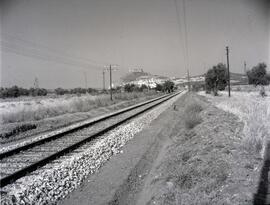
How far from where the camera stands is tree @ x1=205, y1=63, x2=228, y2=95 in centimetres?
7681

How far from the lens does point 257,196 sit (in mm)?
5312

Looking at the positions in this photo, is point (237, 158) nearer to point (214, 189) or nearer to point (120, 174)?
point (214, 189)

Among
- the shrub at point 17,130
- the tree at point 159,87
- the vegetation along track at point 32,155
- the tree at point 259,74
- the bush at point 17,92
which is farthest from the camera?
the tree at point 159,87

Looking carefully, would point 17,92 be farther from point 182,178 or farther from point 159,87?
point 182,178

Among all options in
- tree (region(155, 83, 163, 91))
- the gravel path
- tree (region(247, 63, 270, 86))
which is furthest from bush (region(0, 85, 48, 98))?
the gravel path

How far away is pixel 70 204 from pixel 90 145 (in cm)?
604

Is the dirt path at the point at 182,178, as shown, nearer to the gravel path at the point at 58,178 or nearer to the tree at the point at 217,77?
the gravel path at the point at 58,178

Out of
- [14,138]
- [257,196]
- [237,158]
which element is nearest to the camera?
[257,196]

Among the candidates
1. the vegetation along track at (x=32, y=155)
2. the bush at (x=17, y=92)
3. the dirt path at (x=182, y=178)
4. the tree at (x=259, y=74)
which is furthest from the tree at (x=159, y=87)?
the dirt path at (x=182, y=178)

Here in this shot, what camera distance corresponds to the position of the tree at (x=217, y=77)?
7681cm

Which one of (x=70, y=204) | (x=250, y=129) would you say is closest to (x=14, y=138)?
(x=70, y=204)

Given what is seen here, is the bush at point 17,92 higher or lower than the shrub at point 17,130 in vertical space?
higher

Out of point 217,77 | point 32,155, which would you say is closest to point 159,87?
point 217,77

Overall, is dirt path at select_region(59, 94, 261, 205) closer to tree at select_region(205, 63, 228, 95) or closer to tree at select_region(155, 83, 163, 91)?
tree at select_region(205, 63, 228, 95)
